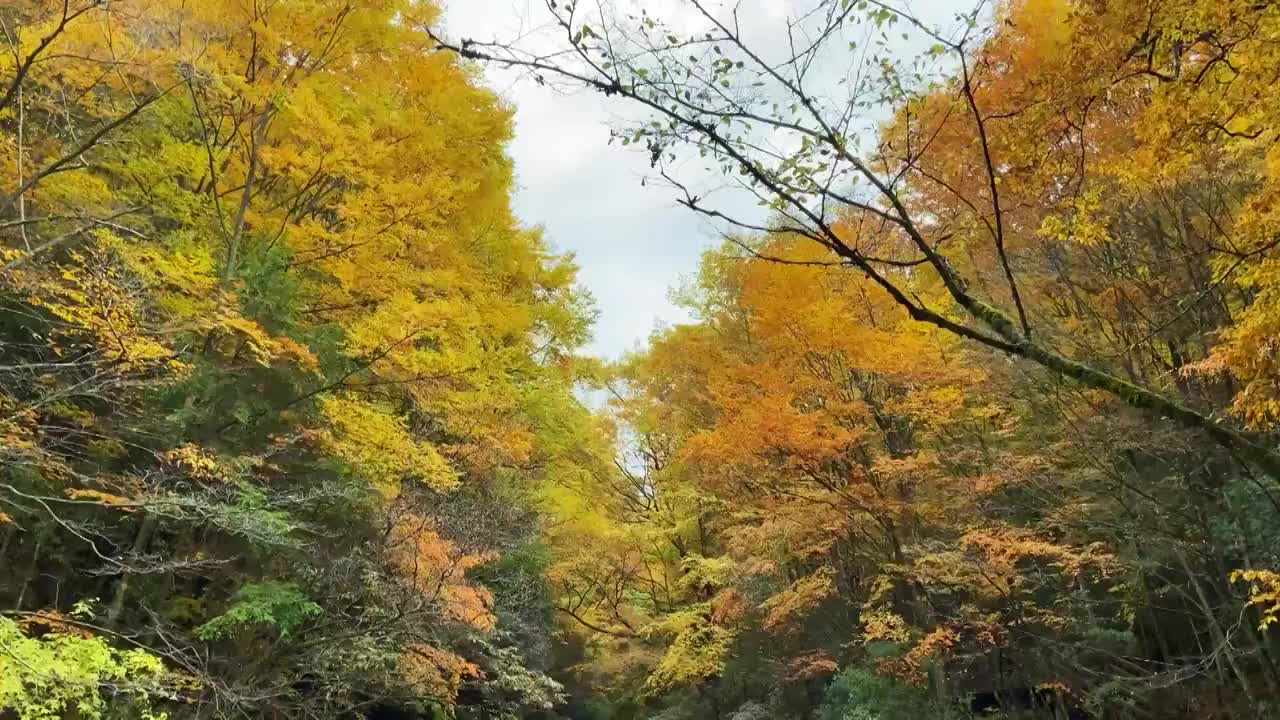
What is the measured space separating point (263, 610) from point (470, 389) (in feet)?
12.0

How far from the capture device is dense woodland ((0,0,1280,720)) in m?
5.23

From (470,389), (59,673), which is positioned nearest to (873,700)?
(470,389)

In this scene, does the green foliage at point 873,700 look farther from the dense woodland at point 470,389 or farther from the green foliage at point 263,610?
the green foliage at point 263,610

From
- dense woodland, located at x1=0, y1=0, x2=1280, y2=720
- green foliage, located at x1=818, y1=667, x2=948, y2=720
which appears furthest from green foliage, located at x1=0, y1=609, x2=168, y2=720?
green foliage, located at x1=818, y1=667, x2=948, y2=720

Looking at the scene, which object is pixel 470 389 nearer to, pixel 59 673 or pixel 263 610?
pixel 263 610

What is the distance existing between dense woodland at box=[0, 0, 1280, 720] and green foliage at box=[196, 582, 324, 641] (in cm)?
7

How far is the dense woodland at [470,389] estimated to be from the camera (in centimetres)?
523

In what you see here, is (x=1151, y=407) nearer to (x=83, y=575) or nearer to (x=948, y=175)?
(x=948, y=175)

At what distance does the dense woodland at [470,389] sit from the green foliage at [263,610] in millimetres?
73

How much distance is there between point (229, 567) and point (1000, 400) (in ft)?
34.1

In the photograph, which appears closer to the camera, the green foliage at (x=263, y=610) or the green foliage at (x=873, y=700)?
the green foliage at (x=263, y=610)

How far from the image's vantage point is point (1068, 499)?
9055 millimetres

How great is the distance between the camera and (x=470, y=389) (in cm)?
968

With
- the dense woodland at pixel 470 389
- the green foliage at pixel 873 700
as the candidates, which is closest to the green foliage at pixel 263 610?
the dense woodland at pixel 470 389
